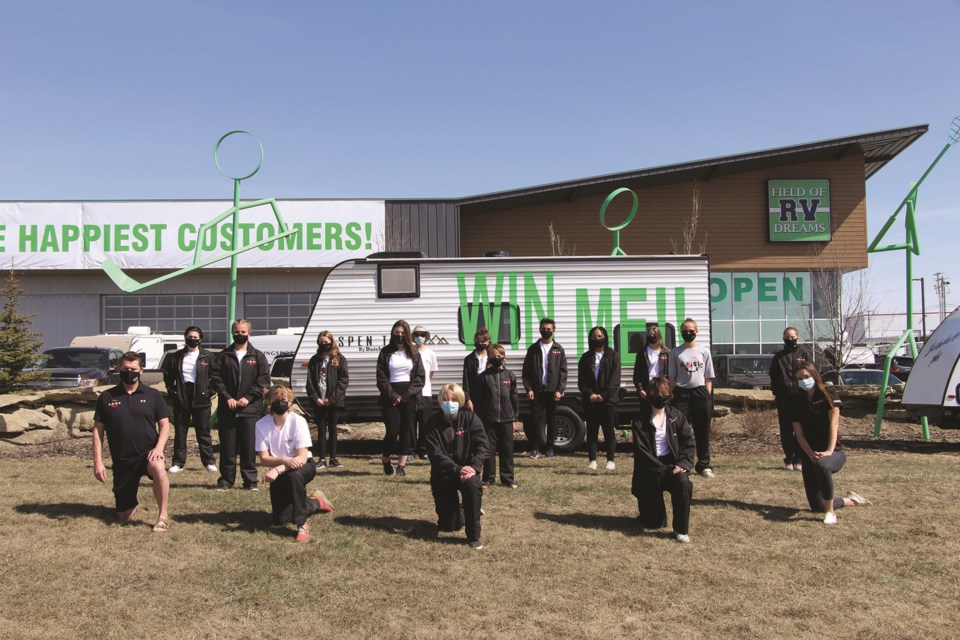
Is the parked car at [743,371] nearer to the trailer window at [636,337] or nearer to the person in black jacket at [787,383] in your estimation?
the trailer window at [636,337]

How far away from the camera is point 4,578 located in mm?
5945

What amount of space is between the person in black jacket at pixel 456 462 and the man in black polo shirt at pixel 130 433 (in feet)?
7.59

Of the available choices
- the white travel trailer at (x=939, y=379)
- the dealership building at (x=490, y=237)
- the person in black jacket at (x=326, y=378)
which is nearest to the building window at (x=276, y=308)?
the dealership building at (x=490, y=237)

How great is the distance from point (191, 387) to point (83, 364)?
1096 cm

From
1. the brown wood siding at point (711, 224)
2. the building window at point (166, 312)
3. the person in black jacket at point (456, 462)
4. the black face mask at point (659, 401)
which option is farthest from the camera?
the brown wood siding at point (711, 224)

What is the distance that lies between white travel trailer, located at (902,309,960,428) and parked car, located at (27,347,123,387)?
48.9 feet

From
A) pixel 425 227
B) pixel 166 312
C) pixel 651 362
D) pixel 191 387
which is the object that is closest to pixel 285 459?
pixel 191 387

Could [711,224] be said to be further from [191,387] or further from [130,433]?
[130,433]

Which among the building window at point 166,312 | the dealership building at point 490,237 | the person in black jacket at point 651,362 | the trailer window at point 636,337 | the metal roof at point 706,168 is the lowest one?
the person in black jacket at point 651,362

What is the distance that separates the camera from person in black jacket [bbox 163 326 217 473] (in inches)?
387

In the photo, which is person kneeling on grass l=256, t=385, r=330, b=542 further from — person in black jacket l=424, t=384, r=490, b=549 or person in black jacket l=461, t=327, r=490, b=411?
person in black jacket l=461, t=327, r=490, b=411

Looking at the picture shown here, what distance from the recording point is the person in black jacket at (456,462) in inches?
269

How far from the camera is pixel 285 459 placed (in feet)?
23.5

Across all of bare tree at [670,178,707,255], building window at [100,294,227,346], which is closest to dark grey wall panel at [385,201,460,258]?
building window at [100,294,227,346]
